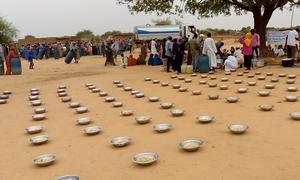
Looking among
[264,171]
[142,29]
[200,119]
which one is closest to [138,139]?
[200,119]

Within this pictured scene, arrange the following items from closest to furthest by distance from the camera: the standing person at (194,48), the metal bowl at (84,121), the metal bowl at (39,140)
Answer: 1. the metal bowl at (39,140)
2. the metal bowl at (84,121)
3. the standing person at (194,48)

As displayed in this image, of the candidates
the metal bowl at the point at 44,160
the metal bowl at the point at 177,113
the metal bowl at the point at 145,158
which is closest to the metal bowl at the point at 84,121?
the metal bowl at the point at 177,113

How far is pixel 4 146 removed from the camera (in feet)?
16.6

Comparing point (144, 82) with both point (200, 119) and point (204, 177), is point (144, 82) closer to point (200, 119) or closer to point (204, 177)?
point (200, 119)

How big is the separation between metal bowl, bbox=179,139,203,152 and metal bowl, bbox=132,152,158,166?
1.35 ft

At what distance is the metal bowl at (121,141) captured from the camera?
15.0 ft

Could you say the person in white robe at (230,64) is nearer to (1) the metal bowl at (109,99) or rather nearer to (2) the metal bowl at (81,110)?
(1) the metal bowl at (109,99)

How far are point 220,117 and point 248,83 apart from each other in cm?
335

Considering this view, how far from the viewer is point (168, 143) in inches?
181

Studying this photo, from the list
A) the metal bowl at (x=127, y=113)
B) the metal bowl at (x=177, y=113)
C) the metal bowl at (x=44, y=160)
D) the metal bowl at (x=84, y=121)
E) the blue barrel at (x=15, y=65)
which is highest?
the blue barrel at (x=15, y=65)

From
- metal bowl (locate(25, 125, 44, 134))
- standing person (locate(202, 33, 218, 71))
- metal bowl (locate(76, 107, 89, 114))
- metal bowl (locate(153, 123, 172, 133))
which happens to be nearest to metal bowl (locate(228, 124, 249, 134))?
metal bowl (locate(153, 123, 172, 133))

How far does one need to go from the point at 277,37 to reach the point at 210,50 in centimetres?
459

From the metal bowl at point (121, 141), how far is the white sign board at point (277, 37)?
11.4 m

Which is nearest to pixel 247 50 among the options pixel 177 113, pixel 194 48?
pixel 194 48
